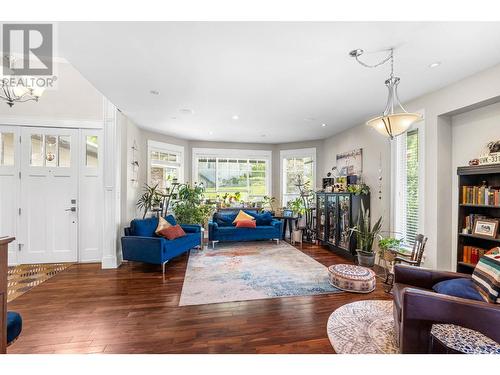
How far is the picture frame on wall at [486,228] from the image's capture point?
229 centimetres

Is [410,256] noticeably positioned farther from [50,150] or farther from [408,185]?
[50,150]

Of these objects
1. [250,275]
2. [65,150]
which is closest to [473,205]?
[250,275]

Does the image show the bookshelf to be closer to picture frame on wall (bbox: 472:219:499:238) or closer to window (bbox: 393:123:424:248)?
picture frame on wall (bbox: 472:219:499:238)

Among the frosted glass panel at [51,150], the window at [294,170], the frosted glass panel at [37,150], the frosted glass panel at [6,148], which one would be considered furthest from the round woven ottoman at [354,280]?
the frosted glass panel at [6,148]

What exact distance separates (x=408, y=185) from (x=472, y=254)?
123cm

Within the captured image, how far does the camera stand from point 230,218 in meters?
5.46

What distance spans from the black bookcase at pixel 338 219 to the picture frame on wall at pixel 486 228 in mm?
1704

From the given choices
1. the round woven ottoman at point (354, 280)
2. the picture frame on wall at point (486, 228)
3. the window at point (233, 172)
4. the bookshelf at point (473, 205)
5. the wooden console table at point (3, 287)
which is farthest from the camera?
the window at point (233, 172)

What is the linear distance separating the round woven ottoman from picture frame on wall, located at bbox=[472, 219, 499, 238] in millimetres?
1212

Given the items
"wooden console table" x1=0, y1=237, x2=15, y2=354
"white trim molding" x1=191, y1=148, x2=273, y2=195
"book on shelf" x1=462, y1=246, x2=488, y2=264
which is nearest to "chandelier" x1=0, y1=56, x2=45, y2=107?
"wooden console table" x1=0, y1=237, x2=15, y2=354

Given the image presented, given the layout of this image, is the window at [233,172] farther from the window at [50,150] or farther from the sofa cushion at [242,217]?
the window at [50,150]

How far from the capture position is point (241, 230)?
5.13 meters
